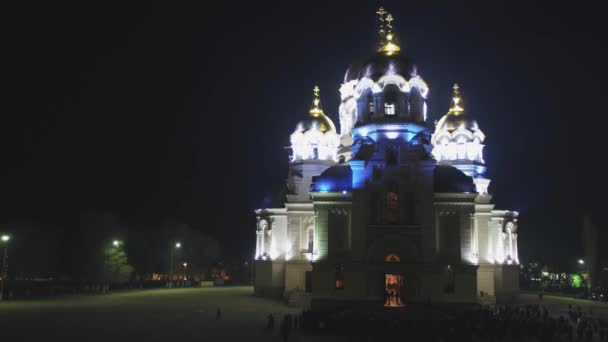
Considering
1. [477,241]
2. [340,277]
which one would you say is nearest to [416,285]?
[340,277]

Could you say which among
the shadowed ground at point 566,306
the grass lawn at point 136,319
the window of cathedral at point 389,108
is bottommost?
the shadowed ground at point 566,306

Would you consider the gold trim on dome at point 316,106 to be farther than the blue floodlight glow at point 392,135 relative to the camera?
Yes

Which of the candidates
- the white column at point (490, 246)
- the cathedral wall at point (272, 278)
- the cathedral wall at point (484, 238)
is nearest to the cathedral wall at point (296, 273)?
the cathedral wall at point (272, 278)

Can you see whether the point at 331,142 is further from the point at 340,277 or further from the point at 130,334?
the point at 130,334

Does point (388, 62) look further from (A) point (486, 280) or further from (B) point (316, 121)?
(A) point (486, 280)

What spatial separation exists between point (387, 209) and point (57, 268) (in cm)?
3187

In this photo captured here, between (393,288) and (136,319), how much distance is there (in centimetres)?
1538

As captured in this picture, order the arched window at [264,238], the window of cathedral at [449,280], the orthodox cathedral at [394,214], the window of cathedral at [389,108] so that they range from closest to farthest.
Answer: the orthodox cathedral at [394,214] < the window of cathedral at [449,280] < the window of cathedral at [389,108] < the arched window at [264,238]

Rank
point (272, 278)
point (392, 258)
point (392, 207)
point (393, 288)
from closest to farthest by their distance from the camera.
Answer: point (392, 258) < point (393, 288) < point (392, 207) < point (272, 278)

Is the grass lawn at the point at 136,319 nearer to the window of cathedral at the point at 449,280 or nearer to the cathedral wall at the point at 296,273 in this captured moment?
the cathedral wall at the point at 296,273

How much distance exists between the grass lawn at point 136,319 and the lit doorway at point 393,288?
18.5 feet

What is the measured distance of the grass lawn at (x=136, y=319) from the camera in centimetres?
2327

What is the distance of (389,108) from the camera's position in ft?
125

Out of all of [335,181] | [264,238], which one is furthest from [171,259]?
[335,181]
